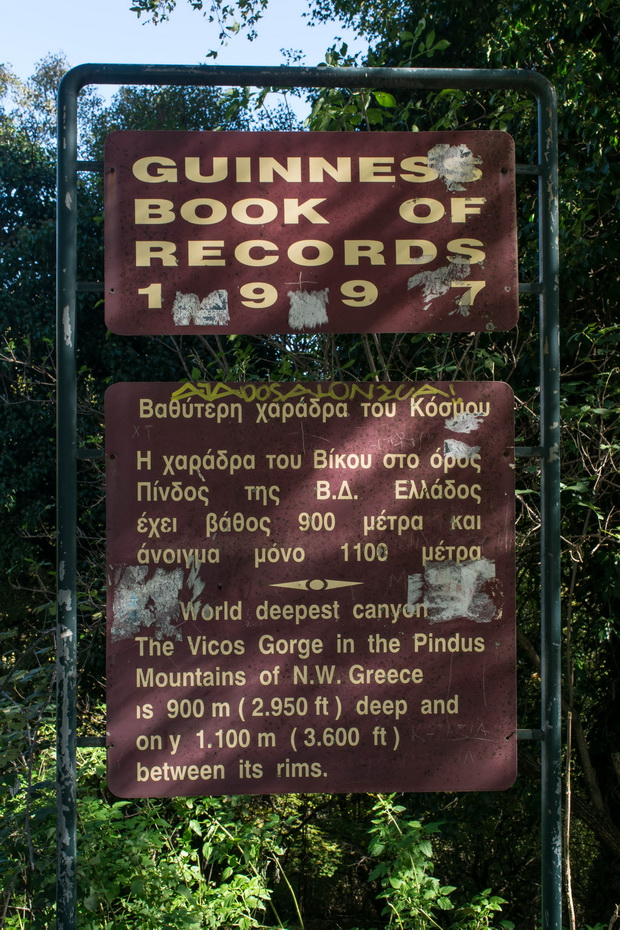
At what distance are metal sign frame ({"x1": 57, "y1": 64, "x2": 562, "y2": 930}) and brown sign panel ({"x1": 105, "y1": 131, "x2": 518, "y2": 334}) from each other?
0.13m

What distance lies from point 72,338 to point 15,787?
179 centimetres

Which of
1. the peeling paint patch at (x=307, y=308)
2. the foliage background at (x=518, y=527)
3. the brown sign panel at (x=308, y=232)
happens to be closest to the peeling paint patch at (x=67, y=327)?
the brown sign panel at (x=308, y=232)

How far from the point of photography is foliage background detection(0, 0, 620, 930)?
12.2 ft

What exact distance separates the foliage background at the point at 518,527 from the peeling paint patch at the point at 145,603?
94cm

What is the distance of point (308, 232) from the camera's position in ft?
8.27

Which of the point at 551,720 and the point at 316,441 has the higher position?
the point at 316,441

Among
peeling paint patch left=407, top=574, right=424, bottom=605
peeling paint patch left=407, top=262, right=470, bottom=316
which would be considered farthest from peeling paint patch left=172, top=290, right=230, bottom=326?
peeling paint patch left=407, top=574, right=424, bottom=605

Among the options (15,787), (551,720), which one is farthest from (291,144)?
(15,787)

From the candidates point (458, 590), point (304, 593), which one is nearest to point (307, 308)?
point (304, 593)

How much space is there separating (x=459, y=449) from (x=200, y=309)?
858 mm

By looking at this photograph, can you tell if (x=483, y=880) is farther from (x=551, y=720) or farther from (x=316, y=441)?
(x=316, y=441)

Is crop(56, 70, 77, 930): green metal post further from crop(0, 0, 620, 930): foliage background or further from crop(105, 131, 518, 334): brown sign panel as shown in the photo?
crop(0, 0, 620, 930): foliage background

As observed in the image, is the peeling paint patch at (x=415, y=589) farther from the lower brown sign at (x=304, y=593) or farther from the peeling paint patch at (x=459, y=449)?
the peeling paint patch at (x=459, y=449)

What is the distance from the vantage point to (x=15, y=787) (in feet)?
10.6
